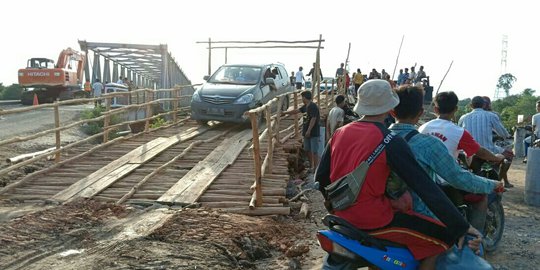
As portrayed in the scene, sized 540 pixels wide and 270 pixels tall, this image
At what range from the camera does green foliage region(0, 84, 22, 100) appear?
3608 centimetres

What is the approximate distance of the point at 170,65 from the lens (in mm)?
24094

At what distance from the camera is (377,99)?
116 inches

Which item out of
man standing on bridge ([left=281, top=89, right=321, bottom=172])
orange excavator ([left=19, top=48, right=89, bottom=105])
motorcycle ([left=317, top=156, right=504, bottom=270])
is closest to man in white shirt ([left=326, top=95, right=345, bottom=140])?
man standing on bridge ([left=281, top=89, right=321, bottom=172])

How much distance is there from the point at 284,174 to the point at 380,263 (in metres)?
5.73

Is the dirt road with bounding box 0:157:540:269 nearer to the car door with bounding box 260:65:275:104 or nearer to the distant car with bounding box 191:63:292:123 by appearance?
the distant car with bounding box 191:63:292:123

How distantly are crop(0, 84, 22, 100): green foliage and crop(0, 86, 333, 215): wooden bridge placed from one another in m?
27.8

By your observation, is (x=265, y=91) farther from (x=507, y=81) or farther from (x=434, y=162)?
(x=507, y=81)

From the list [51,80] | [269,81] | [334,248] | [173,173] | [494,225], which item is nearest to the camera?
[334,248]

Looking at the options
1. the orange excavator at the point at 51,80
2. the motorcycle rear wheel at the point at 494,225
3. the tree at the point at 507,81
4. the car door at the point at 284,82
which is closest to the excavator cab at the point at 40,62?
the orange excavator at the point at 51,80

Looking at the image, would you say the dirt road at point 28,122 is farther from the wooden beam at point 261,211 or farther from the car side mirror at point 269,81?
the wooden beam at point 261,211

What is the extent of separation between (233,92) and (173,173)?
4.72 m

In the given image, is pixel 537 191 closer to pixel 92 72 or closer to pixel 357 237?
pixel 357 237

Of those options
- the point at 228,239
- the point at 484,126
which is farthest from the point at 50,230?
the point at 484,126

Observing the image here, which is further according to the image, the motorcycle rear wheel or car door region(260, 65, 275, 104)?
car door region(260, 65, 275, 104)
